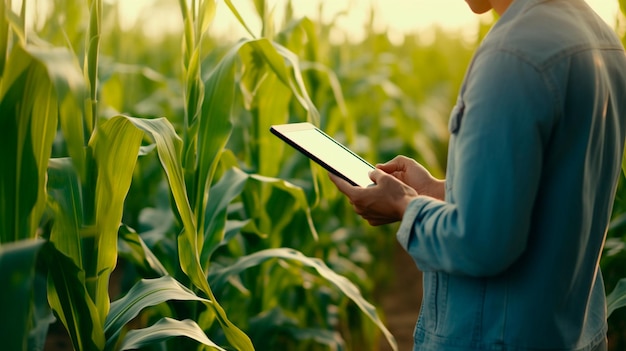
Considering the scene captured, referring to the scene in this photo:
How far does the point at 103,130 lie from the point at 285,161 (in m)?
1.23

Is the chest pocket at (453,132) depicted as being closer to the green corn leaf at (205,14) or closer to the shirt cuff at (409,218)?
the shirt cuff at (409,218)

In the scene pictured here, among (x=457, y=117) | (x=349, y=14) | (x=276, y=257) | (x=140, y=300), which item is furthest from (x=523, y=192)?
(x=349, y=14)

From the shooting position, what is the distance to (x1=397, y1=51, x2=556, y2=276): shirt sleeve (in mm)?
962

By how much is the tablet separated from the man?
0.07 metres

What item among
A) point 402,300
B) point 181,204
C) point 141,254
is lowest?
point 402,300

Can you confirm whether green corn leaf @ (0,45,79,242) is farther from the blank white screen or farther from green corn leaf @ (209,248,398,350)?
green corn leaf @ (209,248,398,350)

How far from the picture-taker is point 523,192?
3.18 feet

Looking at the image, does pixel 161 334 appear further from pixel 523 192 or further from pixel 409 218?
pixel 523 192

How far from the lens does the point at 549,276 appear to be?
1073 millimetres

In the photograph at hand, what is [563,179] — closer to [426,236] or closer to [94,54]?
[426,236]

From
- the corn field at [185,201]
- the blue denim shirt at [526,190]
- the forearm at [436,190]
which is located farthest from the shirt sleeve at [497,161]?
the corn field at [185,201]

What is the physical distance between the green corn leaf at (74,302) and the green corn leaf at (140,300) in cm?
2

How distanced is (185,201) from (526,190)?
2.07 ft

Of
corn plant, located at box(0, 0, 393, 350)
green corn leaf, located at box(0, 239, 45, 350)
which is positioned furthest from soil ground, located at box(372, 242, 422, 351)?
green corn leaf, located at box(0, 239, 45, 350)
